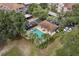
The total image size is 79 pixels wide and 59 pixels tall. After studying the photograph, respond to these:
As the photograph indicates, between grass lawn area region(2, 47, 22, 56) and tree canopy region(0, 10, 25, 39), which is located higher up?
tree canopy region(0, 10, 25, 39)

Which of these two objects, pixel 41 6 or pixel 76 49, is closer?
pixel 76 49

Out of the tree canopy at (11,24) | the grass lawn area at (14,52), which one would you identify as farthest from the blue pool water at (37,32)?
the grass lawn area at (14,52)

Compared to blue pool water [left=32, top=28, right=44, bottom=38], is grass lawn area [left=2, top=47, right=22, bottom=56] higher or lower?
lower

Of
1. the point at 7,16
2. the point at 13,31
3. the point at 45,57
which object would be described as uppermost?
the point at 7,16

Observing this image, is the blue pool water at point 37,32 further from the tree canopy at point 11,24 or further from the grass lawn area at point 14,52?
the grass lawn area at point 14,52

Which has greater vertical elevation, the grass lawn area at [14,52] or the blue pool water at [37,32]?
the blue pool water at [37,32]

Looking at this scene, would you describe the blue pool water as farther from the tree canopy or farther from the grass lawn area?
the grass lawn area

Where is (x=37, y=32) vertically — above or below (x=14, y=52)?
above

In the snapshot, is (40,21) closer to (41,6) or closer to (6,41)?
(41,6)

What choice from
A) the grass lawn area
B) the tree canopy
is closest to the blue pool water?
the tree canopy

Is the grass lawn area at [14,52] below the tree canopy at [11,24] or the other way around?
below

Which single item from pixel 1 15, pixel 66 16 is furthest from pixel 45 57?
pixel 1 15
